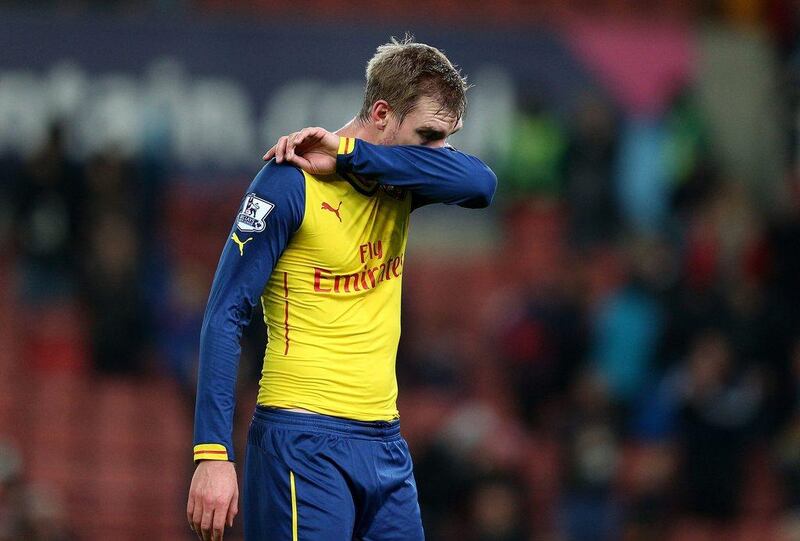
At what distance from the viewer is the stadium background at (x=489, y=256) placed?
8.03 m

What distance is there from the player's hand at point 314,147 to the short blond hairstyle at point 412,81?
0.51 feet

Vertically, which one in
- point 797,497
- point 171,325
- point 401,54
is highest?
point 401,54

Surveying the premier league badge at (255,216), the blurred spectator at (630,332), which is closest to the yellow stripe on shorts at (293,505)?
the premier league badge at (255,216)

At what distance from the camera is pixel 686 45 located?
10.2 metres

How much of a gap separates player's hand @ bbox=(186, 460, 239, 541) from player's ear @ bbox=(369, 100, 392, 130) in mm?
879

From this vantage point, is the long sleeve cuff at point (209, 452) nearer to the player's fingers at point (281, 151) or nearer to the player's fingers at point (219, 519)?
the player's fingers at point (219, 519)

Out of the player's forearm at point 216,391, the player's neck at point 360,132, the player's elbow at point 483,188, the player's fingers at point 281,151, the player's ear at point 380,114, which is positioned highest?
the player's ear at point 380,114

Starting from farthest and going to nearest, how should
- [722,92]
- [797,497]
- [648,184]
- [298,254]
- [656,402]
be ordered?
[722,92]
[648,184]
[656,402]
[797,497]
[298,254]

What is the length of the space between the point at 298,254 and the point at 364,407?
15.5 inches

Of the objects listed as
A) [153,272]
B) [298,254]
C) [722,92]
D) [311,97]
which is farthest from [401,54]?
[722,92]

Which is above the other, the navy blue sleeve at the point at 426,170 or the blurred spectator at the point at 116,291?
the navy blue sleeve at the point at 426,170

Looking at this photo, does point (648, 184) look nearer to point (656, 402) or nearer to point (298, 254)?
point (656, 402)

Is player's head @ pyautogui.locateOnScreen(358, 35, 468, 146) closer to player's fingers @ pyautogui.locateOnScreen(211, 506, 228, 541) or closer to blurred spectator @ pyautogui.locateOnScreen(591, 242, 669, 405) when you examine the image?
player's fingers @ pyautogui.locateOnScreen(211, 506, 228, 541)

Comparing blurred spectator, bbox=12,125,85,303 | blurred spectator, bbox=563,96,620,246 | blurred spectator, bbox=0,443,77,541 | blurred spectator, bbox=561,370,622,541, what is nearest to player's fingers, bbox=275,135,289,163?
blurred spectator, bbox=0,443,77,541
